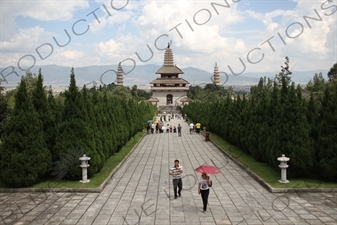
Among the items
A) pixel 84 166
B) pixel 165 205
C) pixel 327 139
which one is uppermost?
pixel 327 139

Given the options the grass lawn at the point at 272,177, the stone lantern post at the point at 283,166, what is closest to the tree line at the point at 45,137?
the grass lawn at the point at 272,177

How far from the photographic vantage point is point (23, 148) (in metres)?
11.4

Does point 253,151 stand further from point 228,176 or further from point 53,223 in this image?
point 53,223

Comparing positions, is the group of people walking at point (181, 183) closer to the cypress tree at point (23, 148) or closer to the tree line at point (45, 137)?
the tree line at point (45, 137)

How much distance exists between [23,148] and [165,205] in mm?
4995

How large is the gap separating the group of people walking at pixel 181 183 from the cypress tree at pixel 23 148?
4.41 meters

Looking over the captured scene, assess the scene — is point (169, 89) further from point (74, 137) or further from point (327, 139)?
point (327, 139)

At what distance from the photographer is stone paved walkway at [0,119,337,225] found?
840 cm

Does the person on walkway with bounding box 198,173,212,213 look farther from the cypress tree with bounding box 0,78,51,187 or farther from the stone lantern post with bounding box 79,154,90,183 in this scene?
the cypress tree with bounding box 0,78,51,187

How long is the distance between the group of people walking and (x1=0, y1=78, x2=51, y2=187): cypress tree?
14.5ft

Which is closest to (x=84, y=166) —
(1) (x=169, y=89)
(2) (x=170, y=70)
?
(1) (x=169, y=89)

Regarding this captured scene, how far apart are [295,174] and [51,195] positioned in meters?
7.76

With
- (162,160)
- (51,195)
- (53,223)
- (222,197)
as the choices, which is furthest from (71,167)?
(162,160)

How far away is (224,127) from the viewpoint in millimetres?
25438
